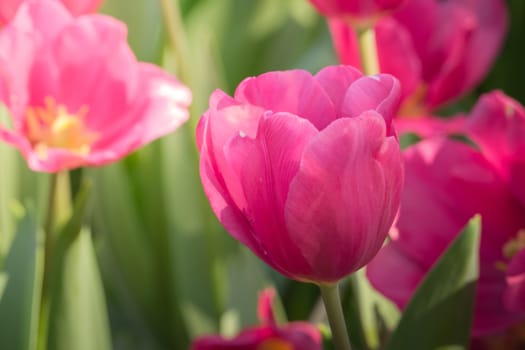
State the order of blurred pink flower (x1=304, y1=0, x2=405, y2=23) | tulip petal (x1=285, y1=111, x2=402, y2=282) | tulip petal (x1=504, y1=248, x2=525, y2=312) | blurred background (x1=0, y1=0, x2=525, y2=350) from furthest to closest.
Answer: blurred background (x1=0, y1=0, x2=525, y2=350), blurred pink flower (x1=304, y1=0, x2=405, y2=23), tulip petal (x1=504, y1=248, x2=525, y2=312), tulip petal (x1=285, y1=111, x2=402, y2=282)

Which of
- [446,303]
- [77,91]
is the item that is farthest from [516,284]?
[77,91]

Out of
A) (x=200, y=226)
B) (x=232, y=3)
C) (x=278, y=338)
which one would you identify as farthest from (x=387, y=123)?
(x=232, y=3)

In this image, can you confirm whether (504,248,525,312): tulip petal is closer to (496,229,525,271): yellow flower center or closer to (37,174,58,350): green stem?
(496,229,525,271): yellow flower center

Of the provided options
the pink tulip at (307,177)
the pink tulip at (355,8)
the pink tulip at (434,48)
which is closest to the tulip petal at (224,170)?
the pink tulip at (307,177)

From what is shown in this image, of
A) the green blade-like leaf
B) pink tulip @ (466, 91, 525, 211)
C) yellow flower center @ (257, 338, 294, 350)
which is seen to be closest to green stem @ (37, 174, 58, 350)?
the green blade-like leaf

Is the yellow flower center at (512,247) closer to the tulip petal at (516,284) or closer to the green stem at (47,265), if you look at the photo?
the tulip petal at (516,284)

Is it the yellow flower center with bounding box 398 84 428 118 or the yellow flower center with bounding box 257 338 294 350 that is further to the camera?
the yellow flower center with bounding box 398 84 428 118
